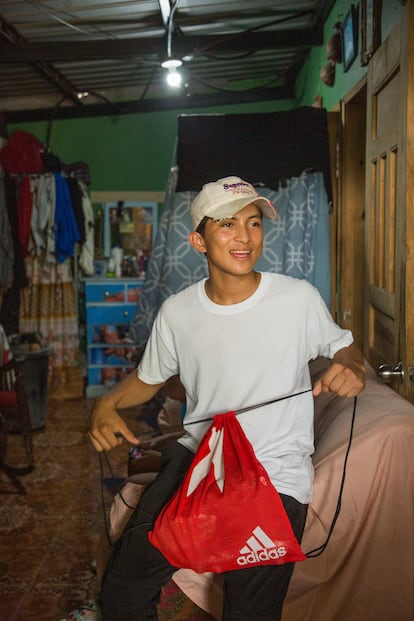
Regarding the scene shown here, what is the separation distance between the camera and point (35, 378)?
5289mm

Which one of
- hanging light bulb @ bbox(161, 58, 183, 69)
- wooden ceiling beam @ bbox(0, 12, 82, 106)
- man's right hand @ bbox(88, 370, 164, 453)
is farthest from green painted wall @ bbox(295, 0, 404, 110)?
wooden ceiling beam @ bbox(0, 12, 82, 106)

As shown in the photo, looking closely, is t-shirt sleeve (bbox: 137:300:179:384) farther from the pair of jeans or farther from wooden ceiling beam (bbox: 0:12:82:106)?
wooden ceiling beam (bbox: 0:12:82:106)

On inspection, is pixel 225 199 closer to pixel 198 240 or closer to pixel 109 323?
pixel 198 240

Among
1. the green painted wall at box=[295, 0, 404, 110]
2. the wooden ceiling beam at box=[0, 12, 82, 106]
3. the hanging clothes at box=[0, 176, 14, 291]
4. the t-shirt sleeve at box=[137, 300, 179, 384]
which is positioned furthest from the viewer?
the hanging clothes at box=[0, 176, 14, 291]

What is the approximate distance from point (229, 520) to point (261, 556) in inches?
5.0

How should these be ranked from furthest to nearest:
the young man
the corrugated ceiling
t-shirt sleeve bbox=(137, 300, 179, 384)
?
the corrugated ceiling, t-shirt sleeve bbox=(137, 300, 179, 384), the young man

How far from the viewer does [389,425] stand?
2.04m

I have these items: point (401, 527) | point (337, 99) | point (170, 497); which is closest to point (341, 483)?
point (401, 527)

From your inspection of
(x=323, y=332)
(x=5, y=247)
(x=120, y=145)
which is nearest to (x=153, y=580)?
(x=323, y=332)

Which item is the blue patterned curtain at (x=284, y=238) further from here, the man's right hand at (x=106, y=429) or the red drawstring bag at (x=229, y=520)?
the red drawstring bag at (x=229, y=520)

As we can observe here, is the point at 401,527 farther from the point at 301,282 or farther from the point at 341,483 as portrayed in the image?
the point at 301,282

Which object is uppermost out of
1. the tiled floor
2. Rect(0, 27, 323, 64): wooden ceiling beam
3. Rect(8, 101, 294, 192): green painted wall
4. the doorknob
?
Rect(0, 27, 323, 64): wooden ceiling beam

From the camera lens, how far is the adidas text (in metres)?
1.77

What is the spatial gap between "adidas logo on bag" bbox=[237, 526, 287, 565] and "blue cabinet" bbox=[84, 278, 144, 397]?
4609 mm
